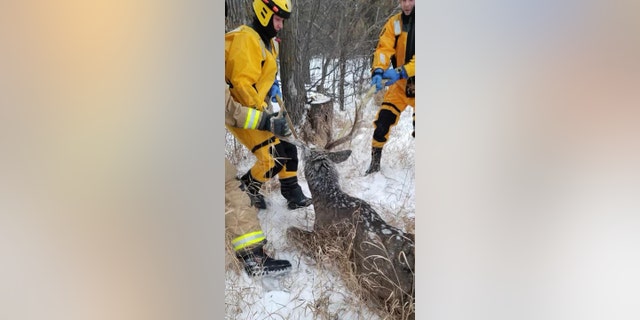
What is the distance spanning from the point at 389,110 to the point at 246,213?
1.97 feet

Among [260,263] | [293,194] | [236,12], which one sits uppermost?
[236,12]

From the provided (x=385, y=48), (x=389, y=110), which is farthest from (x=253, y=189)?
(x=385, y=48)

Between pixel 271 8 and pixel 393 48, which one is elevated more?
pixel 271 8

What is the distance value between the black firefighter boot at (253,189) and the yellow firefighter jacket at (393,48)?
56 cm

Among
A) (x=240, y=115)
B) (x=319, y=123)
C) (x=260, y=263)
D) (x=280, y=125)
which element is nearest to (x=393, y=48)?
(x=319, y=123)

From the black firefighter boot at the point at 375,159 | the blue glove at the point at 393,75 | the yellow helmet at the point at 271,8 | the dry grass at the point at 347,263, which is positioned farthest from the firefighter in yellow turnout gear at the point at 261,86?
the blue glove at the point at 393,75

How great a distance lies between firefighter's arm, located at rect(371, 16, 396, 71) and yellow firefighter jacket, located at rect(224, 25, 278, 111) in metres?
0.35

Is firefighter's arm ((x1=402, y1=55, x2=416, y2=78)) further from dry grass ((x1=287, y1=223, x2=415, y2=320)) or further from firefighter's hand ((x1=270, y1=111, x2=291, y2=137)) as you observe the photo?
dry grass ((x1=287, y1=223, x2=415, y2=320))

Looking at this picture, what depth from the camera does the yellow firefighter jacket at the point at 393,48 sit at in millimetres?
1363

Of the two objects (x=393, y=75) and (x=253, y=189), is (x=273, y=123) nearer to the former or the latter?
(x=253, y=189)

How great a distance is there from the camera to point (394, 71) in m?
1.38
